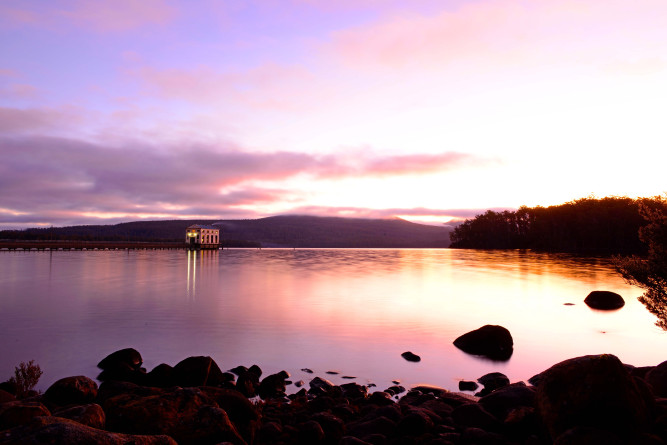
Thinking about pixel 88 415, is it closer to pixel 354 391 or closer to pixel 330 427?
pixel 330 427

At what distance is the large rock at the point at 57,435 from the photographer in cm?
624

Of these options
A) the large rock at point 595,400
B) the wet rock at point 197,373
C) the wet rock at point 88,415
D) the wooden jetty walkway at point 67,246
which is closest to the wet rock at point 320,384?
the wet rock at point 197,373

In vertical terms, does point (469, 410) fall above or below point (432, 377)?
above

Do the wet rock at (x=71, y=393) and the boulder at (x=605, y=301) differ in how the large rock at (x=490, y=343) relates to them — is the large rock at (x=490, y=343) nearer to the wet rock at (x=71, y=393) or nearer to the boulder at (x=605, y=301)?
the wet rock at (x=71, y=393)

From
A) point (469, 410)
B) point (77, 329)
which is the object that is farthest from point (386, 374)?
point (77, 329)

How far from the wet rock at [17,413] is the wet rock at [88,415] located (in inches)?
21.0

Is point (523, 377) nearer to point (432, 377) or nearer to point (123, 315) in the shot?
point (432, 377)

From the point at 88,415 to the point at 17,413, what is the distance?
4.84 ft

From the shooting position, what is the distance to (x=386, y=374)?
53.1 feet

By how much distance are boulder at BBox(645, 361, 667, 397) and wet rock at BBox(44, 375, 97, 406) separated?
14.8 m

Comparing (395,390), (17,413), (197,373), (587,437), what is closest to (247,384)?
(197,373)

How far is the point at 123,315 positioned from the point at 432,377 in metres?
22.0

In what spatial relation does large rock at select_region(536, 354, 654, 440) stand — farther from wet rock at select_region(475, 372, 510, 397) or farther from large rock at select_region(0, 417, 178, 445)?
large rock at select_region(0, 417, 178, 445)

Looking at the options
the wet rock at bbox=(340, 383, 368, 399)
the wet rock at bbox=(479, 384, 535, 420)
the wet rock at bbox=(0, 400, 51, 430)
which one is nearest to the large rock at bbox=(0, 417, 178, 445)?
the wet rock at bbox=(0, 400, 51, 430)
